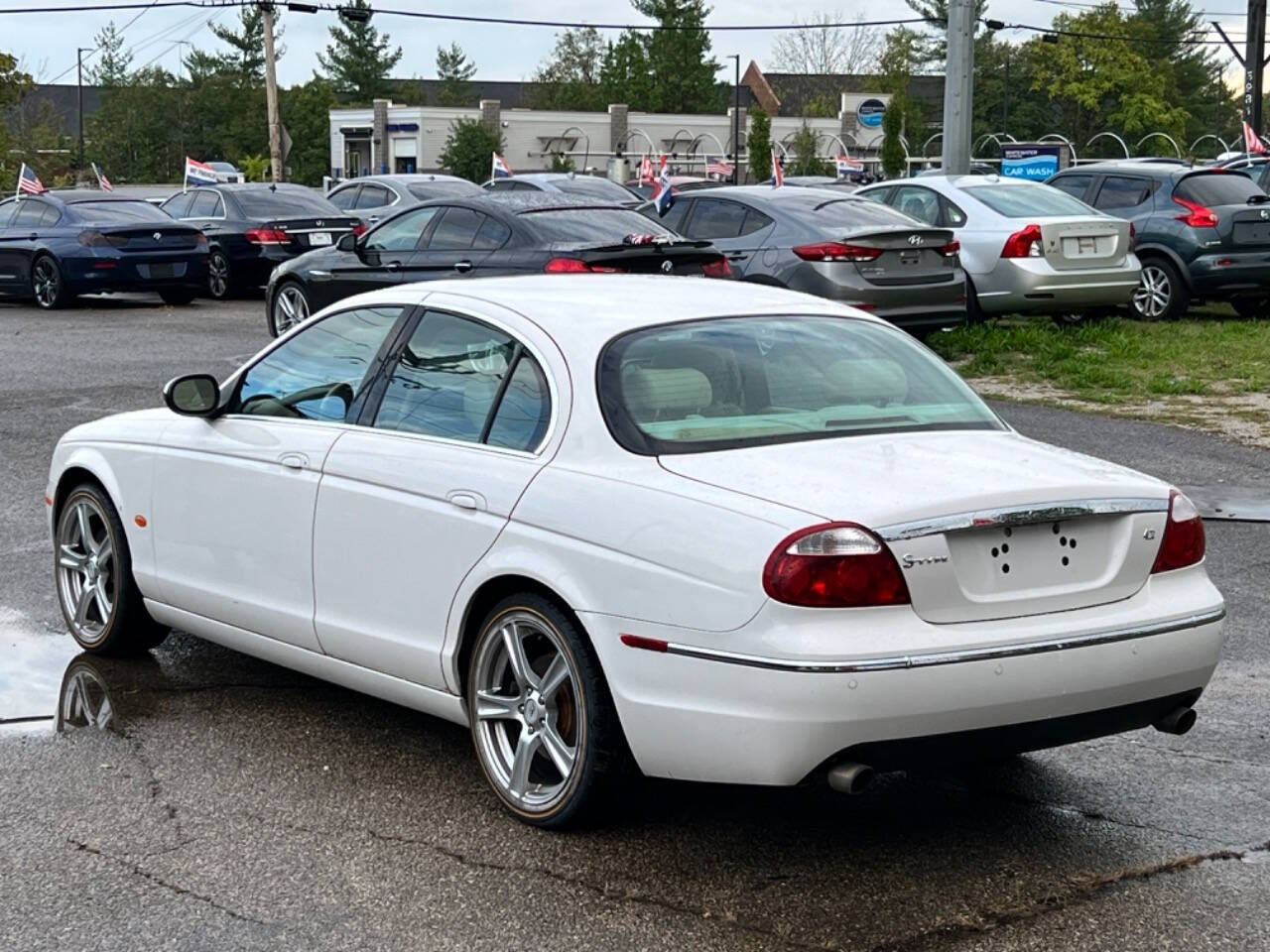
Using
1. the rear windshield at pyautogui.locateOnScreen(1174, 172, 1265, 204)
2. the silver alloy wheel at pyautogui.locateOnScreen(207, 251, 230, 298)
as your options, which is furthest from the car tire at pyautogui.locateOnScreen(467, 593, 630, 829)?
the silver alloy wheel at pyautogui.locateOnScreen(207, 251, 230, 298)

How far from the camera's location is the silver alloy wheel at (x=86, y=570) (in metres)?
6.77

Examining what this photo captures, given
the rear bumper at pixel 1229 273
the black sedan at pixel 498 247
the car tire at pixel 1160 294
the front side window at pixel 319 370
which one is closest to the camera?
the front side window at pixel 319 370

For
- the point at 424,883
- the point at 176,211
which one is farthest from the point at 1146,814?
the point at 176,211

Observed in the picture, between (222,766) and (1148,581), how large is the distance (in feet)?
9.07

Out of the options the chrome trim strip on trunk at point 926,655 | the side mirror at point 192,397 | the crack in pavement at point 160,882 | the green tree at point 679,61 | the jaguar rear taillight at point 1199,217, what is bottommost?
the crack in pavement at point 160,882

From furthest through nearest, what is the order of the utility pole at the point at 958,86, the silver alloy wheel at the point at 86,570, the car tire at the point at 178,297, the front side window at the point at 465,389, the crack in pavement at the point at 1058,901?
the car tire at the point at 178,297
the utility pole at the point at 958,86
the silver alloy wheel at the point at 86,570
the front side window at the point at 465,389
the crack in pavement at the point at 1058,901

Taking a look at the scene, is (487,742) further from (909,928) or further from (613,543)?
(909,928)

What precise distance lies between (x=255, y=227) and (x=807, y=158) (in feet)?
200

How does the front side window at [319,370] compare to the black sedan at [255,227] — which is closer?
the front side window at [319,370]

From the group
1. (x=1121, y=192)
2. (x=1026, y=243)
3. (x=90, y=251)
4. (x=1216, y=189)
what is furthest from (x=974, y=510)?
(x=90, y=251)

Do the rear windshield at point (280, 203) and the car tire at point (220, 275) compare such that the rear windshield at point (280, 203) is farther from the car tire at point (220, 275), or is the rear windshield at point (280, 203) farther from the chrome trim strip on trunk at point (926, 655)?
the chrome trim strip on trunk at point (926, 655)

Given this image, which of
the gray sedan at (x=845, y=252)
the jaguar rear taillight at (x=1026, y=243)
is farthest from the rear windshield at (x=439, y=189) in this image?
the jaguar rear taillight at (x=1026, y=243)

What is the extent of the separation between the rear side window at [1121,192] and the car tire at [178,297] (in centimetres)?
1100

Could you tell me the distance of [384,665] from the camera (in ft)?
17.7
